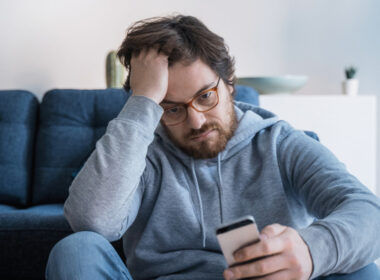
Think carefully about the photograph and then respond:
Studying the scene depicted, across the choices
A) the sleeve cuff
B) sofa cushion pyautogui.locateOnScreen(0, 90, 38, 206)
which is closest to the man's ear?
the sleeve cuff

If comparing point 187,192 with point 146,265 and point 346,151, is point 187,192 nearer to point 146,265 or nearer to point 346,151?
point 146,265

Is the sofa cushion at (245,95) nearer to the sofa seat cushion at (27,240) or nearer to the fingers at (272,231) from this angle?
the sofa seat cushion at (27,240)

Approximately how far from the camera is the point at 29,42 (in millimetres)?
2539

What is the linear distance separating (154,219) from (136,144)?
0.24m

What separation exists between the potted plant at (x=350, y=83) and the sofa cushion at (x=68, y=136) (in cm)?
117

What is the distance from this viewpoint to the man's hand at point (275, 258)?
0.65 meters

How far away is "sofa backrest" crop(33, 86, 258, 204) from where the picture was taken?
6.33 ft

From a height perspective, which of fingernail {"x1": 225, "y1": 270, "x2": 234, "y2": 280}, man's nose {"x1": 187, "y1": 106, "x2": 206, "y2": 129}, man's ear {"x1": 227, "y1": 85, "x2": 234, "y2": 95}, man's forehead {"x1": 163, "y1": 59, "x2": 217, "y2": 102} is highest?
man's forehead {"x1": 163, "y1": 59, "x2": 217, "y2": 102}

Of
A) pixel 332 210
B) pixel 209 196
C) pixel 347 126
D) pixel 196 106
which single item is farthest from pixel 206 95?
pixel 347 126

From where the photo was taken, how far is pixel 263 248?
64 centimetres

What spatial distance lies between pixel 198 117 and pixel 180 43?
191 millimetres

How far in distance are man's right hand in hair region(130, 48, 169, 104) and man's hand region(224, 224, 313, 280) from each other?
1.45 ft

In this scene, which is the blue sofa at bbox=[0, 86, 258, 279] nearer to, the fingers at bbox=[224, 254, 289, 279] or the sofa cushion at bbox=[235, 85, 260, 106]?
the sofa cushion at bbox=[235, 85, 260, 106]

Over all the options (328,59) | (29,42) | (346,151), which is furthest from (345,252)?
(29,42)
